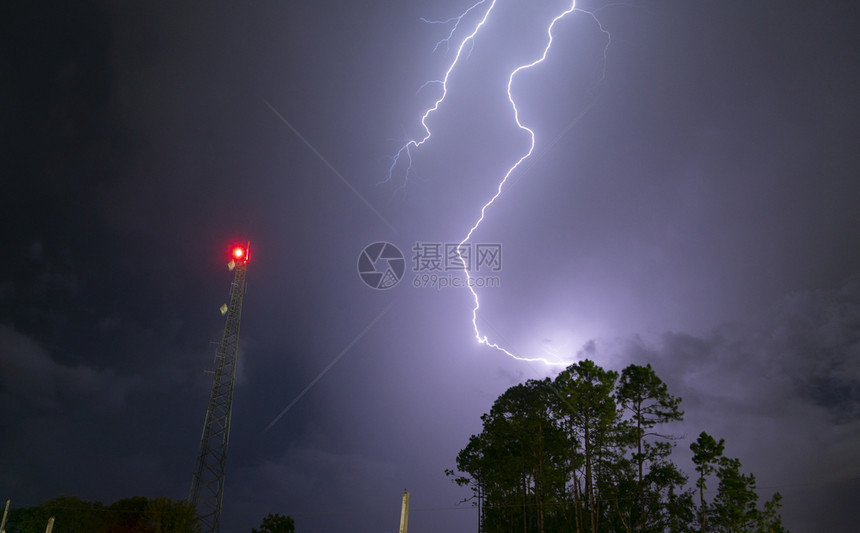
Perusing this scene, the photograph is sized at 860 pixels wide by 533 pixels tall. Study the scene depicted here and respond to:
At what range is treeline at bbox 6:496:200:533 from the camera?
24922mm

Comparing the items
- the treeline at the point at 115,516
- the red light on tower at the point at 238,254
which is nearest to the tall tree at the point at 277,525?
the treeline at the point at 115,516

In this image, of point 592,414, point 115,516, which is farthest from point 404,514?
point 115,516

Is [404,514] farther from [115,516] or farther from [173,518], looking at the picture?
[115,516]

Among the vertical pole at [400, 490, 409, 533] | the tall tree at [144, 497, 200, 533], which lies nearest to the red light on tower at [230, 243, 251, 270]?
the tall tree at [144, 497, 200, 533]

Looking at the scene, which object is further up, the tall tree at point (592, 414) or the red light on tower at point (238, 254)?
the red light on tower at point (238, 254)

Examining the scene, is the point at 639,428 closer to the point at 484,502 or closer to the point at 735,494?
the point at 735,494

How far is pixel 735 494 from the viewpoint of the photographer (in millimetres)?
23641

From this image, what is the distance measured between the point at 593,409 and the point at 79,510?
122 ft

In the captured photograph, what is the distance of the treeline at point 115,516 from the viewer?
81.8ft

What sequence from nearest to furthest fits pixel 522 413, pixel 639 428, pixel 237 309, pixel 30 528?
1. pixel 639 428
2. pixel 237 309
3. pixel 522 413
4. pixel 30 528

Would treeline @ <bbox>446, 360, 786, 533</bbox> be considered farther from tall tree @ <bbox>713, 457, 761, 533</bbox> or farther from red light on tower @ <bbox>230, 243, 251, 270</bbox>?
red light on tower @ <bbox>230, 243, 251, 270</bbox>

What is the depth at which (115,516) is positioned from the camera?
32.5 m

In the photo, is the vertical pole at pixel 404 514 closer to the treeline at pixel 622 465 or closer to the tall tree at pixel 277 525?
the treeline at pixel 622 465

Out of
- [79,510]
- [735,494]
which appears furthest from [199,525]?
[735,494]
